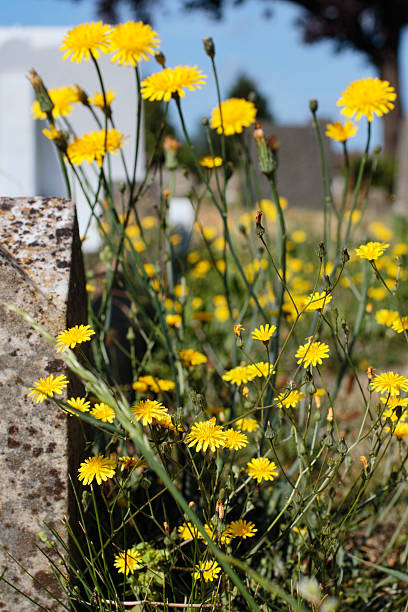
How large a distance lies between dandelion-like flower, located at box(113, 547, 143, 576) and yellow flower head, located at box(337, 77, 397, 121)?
958 millimetres

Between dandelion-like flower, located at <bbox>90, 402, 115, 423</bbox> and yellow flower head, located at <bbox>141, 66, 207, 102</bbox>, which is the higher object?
yellow flower head, located at <bbox>141, 66, 207, 102</bbox>

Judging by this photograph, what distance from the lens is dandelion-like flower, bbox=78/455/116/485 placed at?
0.96m

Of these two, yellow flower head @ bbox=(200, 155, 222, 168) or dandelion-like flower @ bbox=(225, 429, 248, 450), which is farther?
yellow flower head @ bbox=(200, 155, 222, 168)

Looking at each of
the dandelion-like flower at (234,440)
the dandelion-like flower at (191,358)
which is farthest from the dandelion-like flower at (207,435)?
the dandelion-like flower at (191,358)

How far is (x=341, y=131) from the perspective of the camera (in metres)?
1.43

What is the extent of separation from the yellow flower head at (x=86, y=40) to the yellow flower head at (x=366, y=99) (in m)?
0.50

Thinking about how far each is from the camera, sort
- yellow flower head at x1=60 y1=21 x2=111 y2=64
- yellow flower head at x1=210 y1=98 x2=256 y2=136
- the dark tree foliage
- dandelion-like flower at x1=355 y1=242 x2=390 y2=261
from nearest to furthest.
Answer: dandelion-like flower at x1=355 y1=242 x2=390 y2=261
yellow flower head at x1=60 y1=21 x2=111 y2=64
yellow flower head at x1=210 y1=98 x2=256 y2=136
the dark tree foliage

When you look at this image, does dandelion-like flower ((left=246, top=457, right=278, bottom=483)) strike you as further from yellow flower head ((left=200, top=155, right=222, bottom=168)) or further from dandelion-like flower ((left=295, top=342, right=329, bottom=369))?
yellow flower head ((left=200, top=155, right=222, bottom=168))

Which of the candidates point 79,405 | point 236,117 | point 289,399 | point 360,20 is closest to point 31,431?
point 79,405

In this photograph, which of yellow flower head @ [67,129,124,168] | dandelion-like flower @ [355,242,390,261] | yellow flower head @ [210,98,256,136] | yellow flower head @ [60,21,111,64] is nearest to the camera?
dandelion-like flower @ [355,242,390,261]

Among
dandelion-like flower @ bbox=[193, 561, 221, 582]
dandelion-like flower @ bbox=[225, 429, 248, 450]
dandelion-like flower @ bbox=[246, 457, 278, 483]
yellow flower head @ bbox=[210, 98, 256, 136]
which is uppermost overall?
yellow flower head @ bbox=[210, 98, 256, 136]

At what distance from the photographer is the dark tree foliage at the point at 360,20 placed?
53.3ft

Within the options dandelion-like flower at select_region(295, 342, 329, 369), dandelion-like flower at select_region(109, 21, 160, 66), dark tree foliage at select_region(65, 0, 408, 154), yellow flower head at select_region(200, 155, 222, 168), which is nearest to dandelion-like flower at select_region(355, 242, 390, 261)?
dandelion-like flower at select_region(295, 342, 329, 369)

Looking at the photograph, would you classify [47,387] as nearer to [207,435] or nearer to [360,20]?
[207,435]
